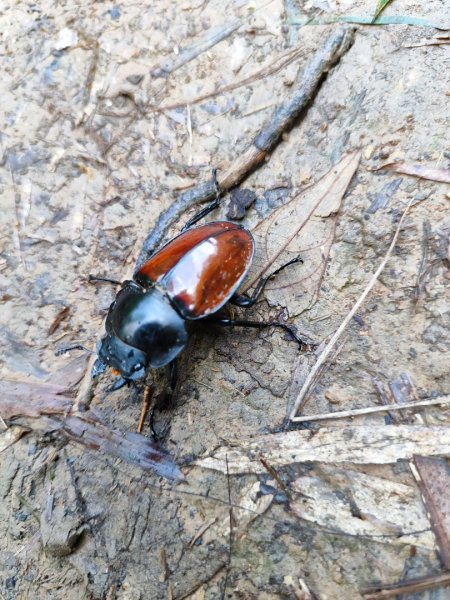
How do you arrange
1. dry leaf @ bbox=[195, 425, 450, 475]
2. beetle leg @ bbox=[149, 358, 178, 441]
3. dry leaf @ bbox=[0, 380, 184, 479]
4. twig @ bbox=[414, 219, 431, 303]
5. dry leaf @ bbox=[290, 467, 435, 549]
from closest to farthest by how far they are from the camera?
dry leaf @ bbox=[290, 467, 435, 549]
dry leaf @ bbox=[195, 425, 450, 475]
twig @ bbox=[414, 219, 431, 303]
dry leaf @ bbox=[0, 380, 184, 479]
beetle leg @ bbox=[149, 358, 178, 441]

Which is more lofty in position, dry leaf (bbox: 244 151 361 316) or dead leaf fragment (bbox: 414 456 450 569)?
dry leaf (bbox: 244 151 361 316)

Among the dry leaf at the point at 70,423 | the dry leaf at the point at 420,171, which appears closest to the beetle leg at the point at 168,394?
the dry leaf at the point at 70,423

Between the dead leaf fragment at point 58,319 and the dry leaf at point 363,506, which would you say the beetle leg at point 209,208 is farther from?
the dry leaf at point 363,506

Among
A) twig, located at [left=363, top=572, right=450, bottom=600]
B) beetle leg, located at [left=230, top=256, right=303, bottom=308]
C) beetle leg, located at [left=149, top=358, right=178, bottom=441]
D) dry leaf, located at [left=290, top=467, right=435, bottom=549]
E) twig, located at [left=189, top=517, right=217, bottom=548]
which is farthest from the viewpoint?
beetle leg, located at [left=230, top=256, right=303, bottom=308]

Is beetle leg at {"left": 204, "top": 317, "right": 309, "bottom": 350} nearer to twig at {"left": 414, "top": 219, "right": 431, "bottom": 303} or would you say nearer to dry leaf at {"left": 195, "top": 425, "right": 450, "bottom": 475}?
dry leaf at {"left": 195, "top": 425, "right": 450, "bottom": 475}

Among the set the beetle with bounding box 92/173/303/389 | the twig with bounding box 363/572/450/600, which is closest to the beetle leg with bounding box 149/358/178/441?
the beetle with bounding box 92/173/303/389

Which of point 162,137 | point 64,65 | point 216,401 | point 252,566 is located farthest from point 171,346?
point 64,65

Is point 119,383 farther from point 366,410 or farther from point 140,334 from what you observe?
point 366,410
